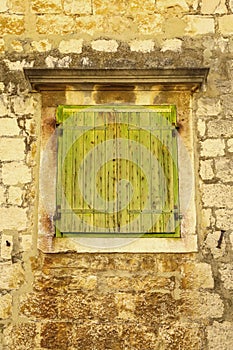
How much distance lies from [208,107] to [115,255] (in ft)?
5.07

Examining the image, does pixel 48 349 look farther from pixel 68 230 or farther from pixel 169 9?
pixel 169 9

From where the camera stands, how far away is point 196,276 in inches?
187

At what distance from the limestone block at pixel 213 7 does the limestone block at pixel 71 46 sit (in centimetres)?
119

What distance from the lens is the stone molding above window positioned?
16.3ft

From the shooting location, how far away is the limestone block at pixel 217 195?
491 cm

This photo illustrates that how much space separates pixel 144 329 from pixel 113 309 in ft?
0.96

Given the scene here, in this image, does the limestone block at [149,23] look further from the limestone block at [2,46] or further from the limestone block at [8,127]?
the limestone block at [8,127]

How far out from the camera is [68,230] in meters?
4.83

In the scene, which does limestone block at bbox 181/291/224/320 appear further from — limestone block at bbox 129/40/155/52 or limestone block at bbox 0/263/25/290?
limestone block at bbox 129/40/155/52

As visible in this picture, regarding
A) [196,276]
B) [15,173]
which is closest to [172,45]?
[15,173]

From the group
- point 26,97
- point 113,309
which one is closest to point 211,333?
point 113,309

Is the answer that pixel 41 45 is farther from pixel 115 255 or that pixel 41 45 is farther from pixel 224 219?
pixel 224 219

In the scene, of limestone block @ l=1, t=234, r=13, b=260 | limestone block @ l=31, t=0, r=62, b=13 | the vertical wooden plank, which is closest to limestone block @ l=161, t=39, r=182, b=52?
the vertical wooden plank

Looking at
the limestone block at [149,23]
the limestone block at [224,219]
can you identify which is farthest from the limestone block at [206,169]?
the limestone block at [149,23]
